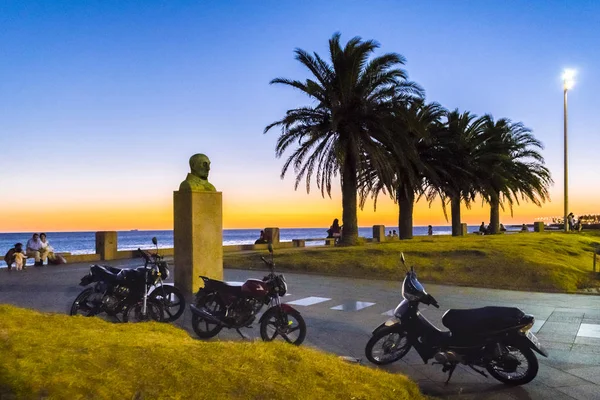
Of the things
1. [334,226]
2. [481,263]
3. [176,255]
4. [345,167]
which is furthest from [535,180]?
[176,255]

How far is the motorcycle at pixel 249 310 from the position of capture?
22.7 ft

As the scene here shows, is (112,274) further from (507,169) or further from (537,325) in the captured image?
(507,169)

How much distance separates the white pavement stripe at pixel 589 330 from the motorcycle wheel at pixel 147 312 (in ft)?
20.7

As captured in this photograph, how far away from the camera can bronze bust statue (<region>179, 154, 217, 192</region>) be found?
35.8 ft

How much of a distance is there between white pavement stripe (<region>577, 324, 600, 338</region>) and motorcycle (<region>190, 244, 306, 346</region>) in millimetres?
4402

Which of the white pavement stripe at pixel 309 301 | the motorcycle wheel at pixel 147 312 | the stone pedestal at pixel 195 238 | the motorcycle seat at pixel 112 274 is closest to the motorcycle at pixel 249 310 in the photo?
the motorcycle wheel at pixel 147 312

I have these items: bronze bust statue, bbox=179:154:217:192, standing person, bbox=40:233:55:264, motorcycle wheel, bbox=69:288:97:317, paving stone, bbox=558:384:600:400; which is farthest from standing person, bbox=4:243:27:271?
paving stone, bbox=558:384:600:400

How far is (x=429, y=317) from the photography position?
366 inches

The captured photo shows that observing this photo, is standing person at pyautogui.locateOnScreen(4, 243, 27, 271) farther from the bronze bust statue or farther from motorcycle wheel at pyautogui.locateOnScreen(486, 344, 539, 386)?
motorcycle wheel at pyautogui.locateOnScreen(486, 344, 539, 386)

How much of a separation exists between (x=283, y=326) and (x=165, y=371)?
299cm

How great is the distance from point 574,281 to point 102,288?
12740mm

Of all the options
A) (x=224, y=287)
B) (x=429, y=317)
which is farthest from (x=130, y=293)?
(x=429, y=317)

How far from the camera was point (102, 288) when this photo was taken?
8.09m

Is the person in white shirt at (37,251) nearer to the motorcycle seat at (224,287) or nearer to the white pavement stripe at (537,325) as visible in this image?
the motorcycle seat at (224,287)
